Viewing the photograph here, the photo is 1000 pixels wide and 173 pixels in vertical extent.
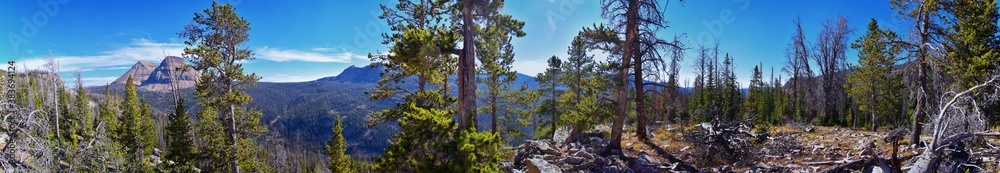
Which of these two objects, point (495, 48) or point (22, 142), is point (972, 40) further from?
point (22, 142)

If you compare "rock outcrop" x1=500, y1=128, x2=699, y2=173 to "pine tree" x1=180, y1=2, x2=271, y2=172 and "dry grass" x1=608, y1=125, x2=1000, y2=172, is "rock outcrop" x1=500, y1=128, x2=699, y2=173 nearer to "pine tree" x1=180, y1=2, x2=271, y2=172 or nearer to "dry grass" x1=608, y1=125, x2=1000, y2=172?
"dry grass" x1=608, y1=125, x2=1000, y2=172

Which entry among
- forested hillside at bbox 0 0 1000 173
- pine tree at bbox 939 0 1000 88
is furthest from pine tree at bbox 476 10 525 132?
pine tree at bbox 939 0 1000 88

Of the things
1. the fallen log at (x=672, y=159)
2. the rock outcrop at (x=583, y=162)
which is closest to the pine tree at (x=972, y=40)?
the fallen log at (x=672, y=159)

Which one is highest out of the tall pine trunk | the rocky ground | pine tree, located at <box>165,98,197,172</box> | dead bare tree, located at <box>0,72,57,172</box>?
the tall pine trunk

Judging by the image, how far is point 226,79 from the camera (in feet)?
60.4

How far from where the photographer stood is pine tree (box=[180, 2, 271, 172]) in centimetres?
1777

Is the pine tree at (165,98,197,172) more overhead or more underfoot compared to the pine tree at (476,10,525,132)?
more underfoot

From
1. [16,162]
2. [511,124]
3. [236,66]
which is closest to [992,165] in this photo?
[16,162]

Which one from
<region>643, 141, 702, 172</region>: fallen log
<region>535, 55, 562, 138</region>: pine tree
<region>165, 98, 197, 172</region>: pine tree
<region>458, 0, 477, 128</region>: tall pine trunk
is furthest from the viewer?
<region>535, 55, 562, 138</region>: pine tree

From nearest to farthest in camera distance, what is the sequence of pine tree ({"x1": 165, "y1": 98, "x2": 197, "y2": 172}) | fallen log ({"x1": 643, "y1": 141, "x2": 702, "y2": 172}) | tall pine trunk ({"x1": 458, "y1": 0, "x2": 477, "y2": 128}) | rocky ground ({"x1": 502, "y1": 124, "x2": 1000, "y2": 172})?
1. rocky ground ({"x1": 502, "y1": 124, "x2": 1000, "y2": 172})
2. tall pine trunk ({"x1": 458, "y1": 0, "x2": 477, "y2": 128})
3. fallen log ({"x1": 643, "y1": 141, "x2": 702, "y2": 172})
4. pine tree ({"x1": 165, "y1": 98, "x2": 197, "y2": 172})

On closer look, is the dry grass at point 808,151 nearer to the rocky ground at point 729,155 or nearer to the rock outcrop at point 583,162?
the rocky ground at point 729,155

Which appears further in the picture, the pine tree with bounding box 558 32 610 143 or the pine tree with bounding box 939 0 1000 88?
the pine tree with bounding box 558 32 610 143

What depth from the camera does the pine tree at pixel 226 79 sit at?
58.3 ft

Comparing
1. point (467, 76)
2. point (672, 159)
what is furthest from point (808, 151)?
point (467, 76)
